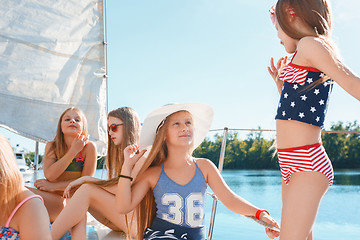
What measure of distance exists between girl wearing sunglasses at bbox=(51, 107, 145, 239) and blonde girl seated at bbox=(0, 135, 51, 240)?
0.64 meters

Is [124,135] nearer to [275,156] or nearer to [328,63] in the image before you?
[328,63]

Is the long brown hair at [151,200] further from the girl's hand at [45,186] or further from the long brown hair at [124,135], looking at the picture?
the girl's hand at [45,186]

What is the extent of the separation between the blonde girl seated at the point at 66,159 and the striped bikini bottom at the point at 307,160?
1.68m

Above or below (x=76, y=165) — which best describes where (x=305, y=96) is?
above

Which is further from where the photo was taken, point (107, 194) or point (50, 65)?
point (50, 65)

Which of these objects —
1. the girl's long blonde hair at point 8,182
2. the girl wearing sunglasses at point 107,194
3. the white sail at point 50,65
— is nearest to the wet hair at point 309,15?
the girl wearing sunglasses at point 107,194

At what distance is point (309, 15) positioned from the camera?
1.48m

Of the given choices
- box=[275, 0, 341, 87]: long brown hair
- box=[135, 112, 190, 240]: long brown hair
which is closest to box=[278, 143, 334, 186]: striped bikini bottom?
box=[275, 0, 341, 87]: long brown hair

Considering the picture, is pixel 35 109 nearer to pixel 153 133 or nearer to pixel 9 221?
Answer: pixel 153 133

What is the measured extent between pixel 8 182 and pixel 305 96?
1105 mm

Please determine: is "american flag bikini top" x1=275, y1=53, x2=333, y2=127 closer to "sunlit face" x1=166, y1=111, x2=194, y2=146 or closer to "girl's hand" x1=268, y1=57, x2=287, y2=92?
"girl's hand" x1=268, y1=57, x2=287, y2=92

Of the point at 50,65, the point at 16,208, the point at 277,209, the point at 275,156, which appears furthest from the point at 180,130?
the point at 275,156

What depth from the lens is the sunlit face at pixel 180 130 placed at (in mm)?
1961

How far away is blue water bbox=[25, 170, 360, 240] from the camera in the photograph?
10.2 meters
